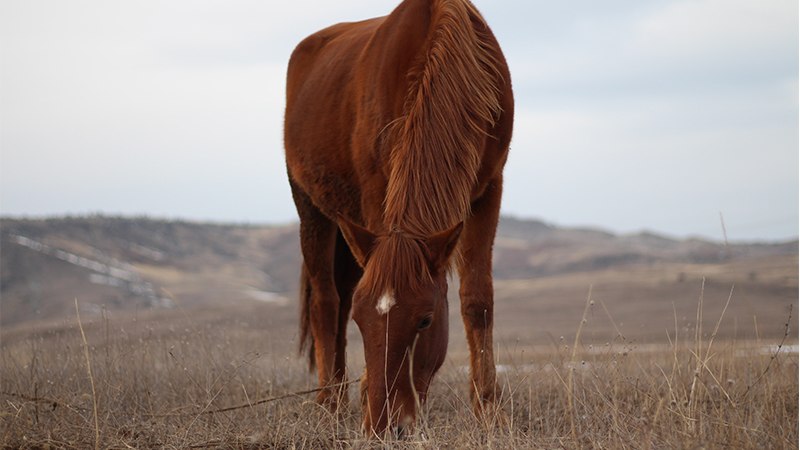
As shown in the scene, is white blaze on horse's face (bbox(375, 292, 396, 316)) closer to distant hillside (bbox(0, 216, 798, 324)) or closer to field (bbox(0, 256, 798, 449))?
field (bbox(0, 256, 798, 449))

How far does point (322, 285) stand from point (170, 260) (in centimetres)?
2186

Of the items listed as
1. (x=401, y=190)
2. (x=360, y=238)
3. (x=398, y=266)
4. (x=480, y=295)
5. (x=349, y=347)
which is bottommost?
(x=349, y=347)

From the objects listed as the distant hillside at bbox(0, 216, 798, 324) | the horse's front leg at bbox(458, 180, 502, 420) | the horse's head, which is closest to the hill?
the distant hillside at bbox(0, 216, 798, 324)

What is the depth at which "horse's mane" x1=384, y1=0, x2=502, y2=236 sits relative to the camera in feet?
8.57

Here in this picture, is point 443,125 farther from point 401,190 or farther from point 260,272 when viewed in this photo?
point 260,272

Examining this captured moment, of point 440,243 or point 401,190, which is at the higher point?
point 401,190

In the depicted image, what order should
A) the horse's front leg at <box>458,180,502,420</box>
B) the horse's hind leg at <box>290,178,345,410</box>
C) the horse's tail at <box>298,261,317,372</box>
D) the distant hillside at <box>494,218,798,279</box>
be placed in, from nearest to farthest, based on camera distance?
1. the horse's front leg at <box>458,180,502,420</box>
2. the horse's hind leg at <box>290,178,345,410</box>
3. the horse's tail at <box>298,261,317,372</box>
4. the distant hillside at <box>494,218,798,279</box>

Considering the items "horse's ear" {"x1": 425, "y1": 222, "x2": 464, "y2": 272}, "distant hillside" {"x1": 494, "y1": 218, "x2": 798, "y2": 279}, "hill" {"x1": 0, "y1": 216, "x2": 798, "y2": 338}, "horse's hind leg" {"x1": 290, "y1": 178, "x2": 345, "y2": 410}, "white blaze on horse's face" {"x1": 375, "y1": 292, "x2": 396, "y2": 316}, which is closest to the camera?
"white blaze on horse's face" {"x1": 375, "y1": 292, "x2": 396, "y2": 316}

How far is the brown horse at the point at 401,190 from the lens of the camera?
229 centimetres

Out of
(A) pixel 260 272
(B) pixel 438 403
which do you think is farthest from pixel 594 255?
(B) pixel 438 403

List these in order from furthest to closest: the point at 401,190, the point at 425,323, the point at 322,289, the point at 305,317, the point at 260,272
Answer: the point at 260,272, the point at 305,317, the point at 322,289, the point at 401,190, the point at 425,323

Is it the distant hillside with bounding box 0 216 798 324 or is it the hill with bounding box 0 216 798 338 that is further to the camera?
the distant hillside with bounding box 0 216 798 324

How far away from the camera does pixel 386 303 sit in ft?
7.30

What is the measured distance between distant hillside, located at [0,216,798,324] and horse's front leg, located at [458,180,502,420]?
45.7 ft
